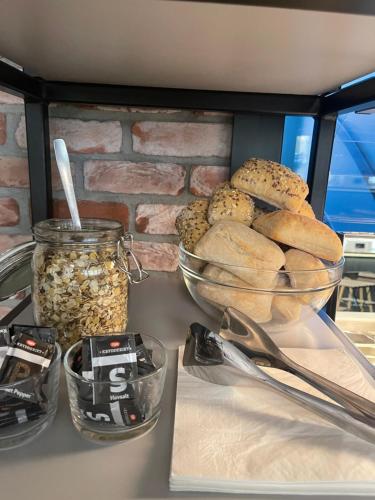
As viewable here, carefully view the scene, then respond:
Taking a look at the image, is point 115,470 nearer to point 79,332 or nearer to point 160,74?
point 79,332

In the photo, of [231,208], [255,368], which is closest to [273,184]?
[231,208]

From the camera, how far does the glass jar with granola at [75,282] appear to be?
1.48 feet

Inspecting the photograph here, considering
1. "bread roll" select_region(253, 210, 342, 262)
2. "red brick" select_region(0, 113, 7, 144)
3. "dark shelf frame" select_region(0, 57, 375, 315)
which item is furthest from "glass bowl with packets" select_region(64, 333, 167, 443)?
"red brick" select_region(0, 113, 7, 144)

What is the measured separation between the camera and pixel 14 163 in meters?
0.82

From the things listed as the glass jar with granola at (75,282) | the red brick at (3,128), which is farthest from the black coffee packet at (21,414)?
the red brick at (3,128)

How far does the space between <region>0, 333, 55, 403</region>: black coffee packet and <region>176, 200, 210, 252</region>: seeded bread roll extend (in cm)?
28

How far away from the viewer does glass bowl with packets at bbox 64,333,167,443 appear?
0.33m

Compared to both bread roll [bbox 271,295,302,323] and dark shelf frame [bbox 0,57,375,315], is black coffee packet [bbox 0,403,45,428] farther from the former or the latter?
dark shelf frame [bbox 0,57,375,315]

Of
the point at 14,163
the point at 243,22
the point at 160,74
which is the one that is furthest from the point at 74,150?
the point at 243,22

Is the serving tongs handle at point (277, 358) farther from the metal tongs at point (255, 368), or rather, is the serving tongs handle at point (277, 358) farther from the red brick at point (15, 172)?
the red brick at point (15, 172)

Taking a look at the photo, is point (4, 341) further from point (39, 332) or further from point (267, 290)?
point (267, 290)

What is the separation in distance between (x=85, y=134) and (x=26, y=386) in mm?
615

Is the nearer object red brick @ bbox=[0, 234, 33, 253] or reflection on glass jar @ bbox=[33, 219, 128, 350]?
Answer: reflection on glass jar @ bbox=[33, 219, 128, 350]

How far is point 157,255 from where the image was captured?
0.90 metres
